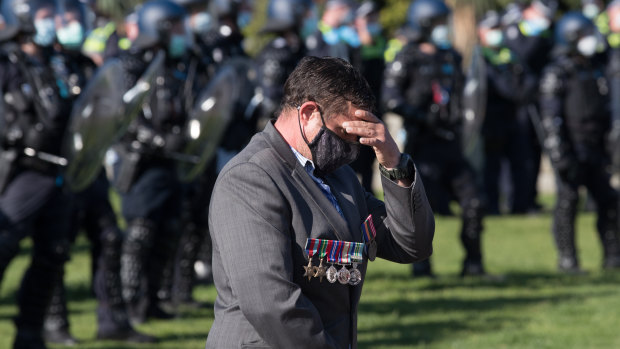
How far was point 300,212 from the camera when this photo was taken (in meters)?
2.98

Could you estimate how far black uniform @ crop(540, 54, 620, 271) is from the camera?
9.96m

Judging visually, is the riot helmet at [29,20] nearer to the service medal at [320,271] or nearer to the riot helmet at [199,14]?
the riot helmet at [199,14]

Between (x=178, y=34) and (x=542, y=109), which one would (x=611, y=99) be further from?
(x=178, y=34)

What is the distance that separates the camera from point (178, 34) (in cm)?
765

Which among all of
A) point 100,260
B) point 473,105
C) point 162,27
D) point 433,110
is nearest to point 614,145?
point 473,105

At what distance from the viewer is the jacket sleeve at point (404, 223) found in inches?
125

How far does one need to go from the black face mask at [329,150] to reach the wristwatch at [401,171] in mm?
112

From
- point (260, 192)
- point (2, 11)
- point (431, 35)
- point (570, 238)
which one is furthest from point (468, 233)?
point (260, 192)

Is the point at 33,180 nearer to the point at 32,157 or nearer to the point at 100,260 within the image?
the point at 32,157

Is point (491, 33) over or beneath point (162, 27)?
beneath

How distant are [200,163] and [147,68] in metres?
0.79

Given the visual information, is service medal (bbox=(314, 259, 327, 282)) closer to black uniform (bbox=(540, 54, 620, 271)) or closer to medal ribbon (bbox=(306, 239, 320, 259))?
medal ribbon (bbox=(306, 239, 320, 259))

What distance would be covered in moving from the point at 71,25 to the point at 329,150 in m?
4.11

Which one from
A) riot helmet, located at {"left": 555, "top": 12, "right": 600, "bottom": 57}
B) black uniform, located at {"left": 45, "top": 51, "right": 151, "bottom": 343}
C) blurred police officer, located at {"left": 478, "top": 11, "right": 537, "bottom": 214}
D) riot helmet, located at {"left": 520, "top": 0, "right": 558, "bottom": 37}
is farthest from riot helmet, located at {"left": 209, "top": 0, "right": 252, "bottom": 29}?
riot helmet, located at {"left": 520, "top": 0, "right": 558, "bottom": 37}
